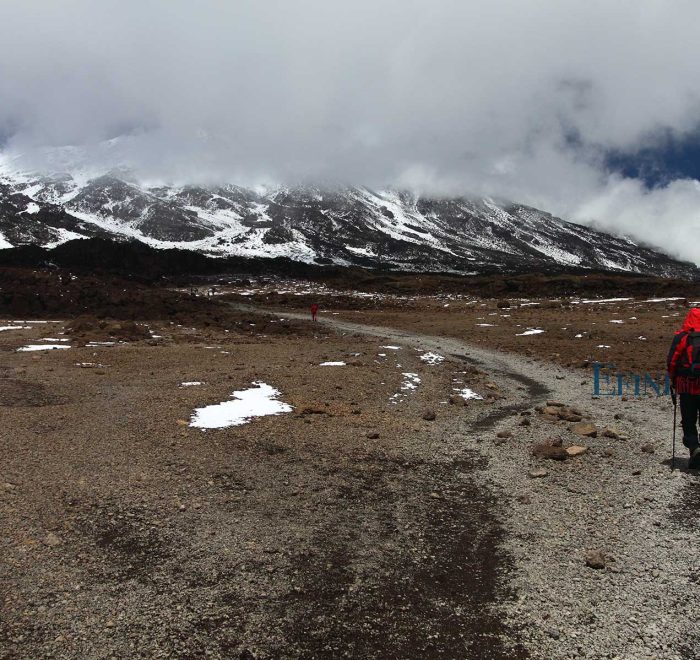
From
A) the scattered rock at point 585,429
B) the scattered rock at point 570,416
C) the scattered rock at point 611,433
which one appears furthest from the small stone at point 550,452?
the scattered rock at point 570,416

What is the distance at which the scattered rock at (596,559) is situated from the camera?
17.9 ft

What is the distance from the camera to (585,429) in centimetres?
1063

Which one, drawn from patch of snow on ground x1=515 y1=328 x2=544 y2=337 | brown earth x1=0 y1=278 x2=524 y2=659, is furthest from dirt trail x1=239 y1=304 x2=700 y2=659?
patch of snow on ground x1=515 y1=328 x2=544 y2=337

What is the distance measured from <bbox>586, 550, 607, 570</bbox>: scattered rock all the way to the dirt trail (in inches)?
2.5

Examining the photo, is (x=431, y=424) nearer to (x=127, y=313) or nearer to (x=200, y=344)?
(x=200, y=344)

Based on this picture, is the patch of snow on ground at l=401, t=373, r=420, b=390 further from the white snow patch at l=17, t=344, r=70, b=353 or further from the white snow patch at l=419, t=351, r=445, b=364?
the white snow patch at l=17, t=344, r=70, b=353

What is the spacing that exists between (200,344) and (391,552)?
21091 mm

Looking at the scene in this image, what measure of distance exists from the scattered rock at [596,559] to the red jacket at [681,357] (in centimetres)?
335

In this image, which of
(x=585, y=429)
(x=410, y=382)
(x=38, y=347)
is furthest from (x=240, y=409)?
(x=38, y=347)

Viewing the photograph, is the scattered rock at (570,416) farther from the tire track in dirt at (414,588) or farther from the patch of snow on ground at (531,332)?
the patch of snow on ground at (531,332)

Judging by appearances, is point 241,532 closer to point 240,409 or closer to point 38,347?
point 240,409

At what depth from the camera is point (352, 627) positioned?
4496 millimetres

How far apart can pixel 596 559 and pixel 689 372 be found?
350cm

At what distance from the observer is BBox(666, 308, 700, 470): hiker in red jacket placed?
7.44 metres
